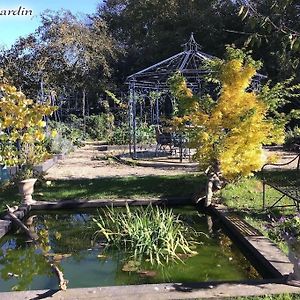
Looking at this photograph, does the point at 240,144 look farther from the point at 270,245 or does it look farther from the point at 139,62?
the point at 139,62

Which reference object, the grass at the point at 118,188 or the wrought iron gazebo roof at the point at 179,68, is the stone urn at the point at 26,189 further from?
the wrought iron gazebo roof at the point at 179,68

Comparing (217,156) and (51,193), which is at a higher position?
(217,156)

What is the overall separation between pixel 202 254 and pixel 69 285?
1.60 metres

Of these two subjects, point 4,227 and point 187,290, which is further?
point 4,227

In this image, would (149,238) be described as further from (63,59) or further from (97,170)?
(63,59)

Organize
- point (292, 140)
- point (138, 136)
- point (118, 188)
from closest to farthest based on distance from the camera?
point (118, 188) → point (292, 140) → point (138, 136)

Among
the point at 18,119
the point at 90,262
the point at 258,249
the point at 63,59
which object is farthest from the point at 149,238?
the point at 63,59

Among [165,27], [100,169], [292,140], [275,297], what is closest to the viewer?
[275,297]

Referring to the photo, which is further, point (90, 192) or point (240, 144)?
point (90, 192)

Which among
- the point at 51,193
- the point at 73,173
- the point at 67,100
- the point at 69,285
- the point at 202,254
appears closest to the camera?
the point at 69,285

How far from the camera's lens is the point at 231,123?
6.71 metres

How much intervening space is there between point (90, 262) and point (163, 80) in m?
13.1

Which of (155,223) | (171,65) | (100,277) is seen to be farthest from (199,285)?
(171,65)

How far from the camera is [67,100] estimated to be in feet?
79.5
